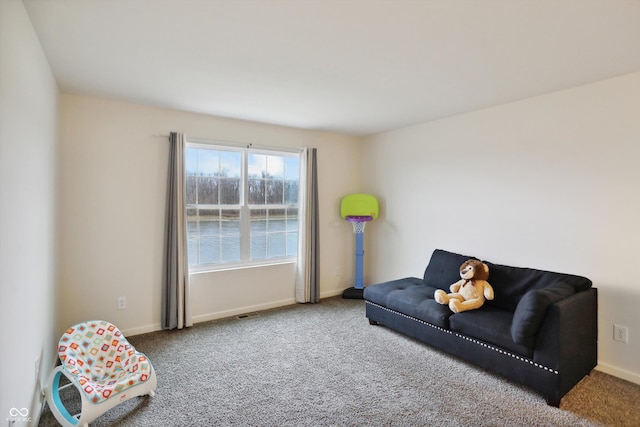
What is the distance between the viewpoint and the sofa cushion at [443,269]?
3422mm

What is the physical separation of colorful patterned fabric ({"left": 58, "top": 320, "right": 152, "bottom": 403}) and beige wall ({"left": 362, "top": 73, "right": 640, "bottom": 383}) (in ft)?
10.7

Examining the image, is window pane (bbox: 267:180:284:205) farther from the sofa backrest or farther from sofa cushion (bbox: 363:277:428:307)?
the sofa backrest

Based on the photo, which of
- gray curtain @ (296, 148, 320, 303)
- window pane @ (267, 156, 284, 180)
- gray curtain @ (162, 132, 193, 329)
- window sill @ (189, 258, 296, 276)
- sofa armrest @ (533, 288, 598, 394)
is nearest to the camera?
sofa armrest @ (533, 288, 598, 394)

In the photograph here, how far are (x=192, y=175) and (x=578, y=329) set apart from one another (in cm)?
389

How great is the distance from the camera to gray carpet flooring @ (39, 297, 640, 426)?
210cm

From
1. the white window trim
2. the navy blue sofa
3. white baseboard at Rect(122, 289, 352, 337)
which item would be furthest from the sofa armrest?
the white window trim

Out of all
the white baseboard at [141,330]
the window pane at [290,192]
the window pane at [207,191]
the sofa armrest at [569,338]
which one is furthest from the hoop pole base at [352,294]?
the sofa armrest at [569,338]

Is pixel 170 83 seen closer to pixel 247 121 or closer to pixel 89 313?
pixel 247 121

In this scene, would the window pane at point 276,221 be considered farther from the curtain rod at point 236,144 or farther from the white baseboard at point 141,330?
the white baseboard at point 141,330

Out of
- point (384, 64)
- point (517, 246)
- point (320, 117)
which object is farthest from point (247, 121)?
point (517, 246)

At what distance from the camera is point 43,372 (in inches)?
89.7

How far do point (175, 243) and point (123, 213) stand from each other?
0.59 metres

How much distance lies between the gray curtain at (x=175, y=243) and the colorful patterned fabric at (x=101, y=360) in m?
0.88

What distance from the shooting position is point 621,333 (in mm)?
2598
